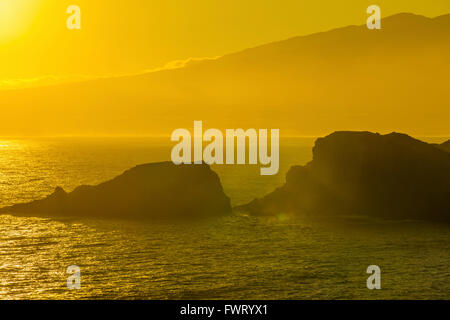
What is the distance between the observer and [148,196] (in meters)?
82.7

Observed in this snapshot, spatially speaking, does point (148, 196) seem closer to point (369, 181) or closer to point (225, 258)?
point (225, 258)

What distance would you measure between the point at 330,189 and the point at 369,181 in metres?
4.78

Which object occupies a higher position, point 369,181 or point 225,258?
point 369,181

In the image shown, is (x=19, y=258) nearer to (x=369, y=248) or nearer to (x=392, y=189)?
(x=369, y=248)

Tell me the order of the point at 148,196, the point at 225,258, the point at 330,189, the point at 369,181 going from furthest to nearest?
the point at 330,189, the point at 369,181, the point at 148,196, the point at 225,258

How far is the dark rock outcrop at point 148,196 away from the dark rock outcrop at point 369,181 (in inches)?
309

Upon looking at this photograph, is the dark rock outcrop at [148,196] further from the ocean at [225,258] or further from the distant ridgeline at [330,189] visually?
the ocean at [225,258]

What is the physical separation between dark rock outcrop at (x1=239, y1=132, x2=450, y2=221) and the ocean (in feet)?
14.0

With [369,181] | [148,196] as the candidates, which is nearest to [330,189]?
[369,181]

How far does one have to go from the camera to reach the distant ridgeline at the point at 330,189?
268 feet

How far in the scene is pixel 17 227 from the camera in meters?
73.8
